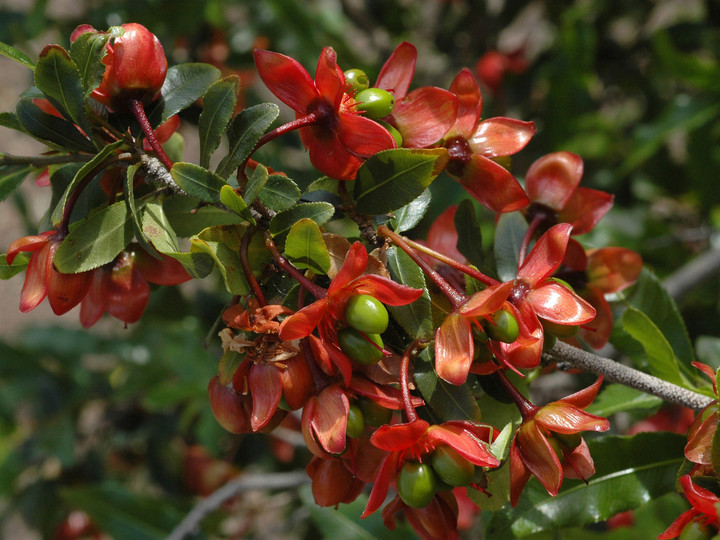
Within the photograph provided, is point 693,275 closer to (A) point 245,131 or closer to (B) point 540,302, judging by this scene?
(B) point 540,302

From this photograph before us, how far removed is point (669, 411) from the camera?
1.42 m

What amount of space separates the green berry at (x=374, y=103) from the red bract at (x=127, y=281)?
9.4 inches

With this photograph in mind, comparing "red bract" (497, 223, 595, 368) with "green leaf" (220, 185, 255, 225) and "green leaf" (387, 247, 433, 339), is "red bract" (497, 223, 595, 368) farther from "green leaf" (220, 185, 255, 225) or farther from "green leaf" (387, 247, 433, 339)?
"green leaf" (220, 185, 255, 225)

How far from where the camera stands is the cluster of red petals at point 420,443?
520 mm

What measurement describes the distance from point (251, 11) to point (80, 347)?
1126 millimetres

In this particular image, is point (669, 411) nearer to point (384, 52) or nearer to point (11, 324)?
point (384, 52)

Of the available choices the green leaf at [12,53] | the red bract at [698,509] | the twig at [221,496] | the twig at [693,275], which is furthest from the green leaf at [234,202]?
the twig at [693,275]

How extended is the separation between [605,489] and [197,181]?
1.82 ft

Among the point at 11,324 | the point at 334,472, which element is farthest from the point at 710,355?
the point at 11,324

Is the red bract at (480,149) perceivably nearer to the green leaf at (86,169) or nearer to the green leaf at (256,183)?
the green leaf at (256,183)

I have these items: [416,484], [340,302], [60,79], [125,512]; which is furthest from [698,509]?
[125,512]

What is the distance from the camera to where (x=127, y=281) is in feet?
2.19

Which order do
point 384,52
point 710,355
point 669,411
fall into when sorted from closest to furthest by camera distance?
point 710,355
point 669,411
point 384,52

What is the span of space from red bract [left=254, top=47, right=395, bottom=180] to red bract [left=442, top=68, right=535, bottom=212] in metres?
0.11
